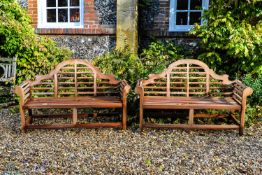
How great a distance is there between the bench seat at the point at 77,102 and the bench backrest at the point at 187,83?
24.9 inches

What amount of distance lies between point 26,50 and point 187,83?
3434mm

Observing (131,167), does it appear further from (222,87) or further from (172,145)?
(222,87)

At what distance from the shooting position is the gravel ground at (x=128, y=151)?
3.73 metres

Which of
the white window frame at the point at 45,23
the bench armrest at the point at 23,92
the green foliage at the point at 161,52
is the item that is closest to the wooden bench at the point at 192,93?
the green foliage at the point at 161,52

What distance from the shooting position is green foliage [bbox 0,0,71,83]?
6.99 metres

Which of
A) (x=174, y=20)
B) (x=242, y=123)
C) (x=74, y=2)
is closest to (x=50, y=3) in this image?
(x=74, y=2)

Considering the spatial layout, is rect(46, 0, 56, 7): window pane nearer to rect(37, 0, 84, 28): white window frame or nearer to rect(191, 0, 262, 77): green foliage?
rect(37, 0, 84, 28): white window frame

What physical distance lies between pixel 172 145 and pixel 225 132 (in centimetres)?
101

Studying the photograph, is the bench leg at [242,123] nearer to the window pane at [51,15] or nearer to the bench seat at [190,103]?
the bench seat at [190,103]

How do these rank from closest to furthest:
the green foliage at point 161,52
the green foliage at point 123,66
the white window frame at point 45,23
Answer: the green foliage at point 123,66, the green foliage at point 161,52, the white window frame at point 45,23

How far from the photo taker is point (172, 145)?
4496mm

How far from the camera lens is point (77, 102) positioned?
502 cm

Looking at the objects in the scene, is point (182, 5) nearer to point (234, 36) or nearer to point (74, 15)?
point (234, 36)

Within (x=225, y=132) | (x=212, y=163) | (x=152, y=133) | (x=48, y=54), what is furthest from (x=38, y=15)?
(x=212, y=163)
